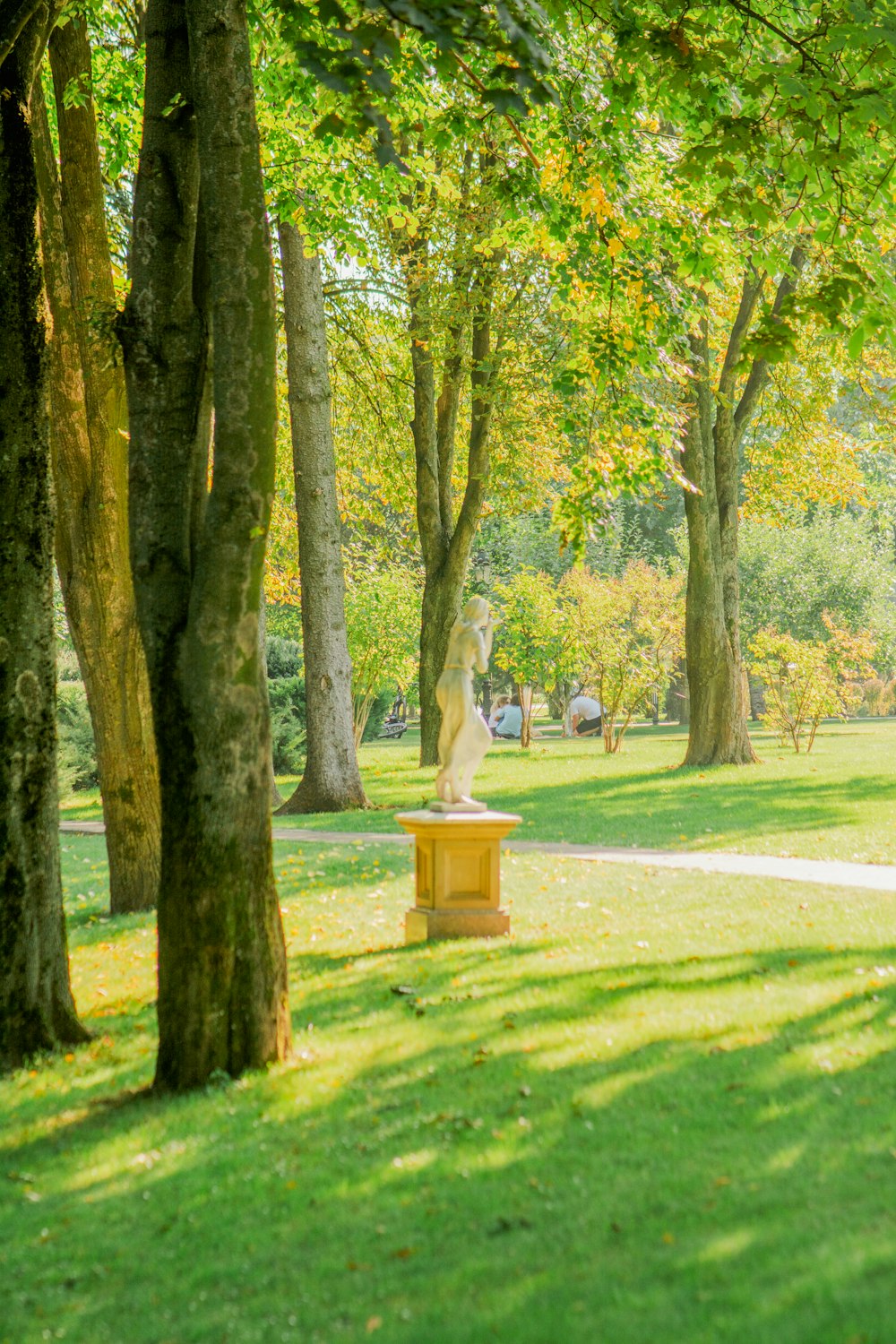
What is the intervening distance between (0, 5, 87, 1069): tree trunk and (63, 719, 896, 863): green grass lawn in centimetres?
814

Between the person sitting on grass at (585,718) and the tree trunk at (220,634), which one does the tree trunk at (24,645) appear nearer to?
the tree trunk at (220,634)

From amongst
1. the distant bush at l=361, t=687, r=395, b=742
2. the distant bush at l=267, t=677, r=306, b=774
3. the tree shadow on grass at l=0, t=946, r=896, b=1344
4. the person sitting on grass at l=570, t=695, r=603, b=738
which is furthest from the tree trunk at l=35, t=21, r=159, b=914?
the person sitting on grass at l=570, t=695, r=603, b=738

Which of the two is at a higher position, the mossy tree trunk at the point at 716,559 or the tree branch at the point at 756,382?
the tree branch at the point at 756,382

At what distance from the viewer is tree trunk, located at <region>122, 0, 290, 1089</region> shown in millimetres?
5539

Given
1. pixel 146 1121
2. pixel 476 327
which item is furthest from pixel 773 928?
pixel 476 327

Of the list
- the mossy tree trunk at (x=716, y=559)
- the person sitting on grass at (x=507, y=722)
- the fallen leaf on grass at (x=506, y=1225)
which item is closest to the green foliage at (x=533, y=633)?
the mossy tree trunk at (x=716, y=559)

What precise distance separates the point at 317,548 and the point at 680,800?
630 cm

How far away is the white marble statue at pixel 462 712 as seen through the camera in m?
9.28

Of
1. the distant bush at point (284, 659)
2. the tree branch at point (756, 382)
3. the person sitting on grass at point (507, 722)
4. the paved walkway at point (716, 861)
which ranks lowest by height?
the paved walkway at point (716, 861)

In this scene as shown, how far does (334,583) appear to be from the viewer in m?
17.9

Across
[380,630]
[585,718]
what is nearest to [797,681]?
[380,630]

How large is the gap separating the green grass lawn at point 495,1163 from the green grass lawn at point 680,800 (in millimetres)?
5703

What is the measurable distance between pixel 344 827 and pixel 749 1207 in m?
12.1

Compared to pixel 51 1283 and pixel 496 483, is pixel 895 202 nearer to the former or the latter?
pixel 51 1283
